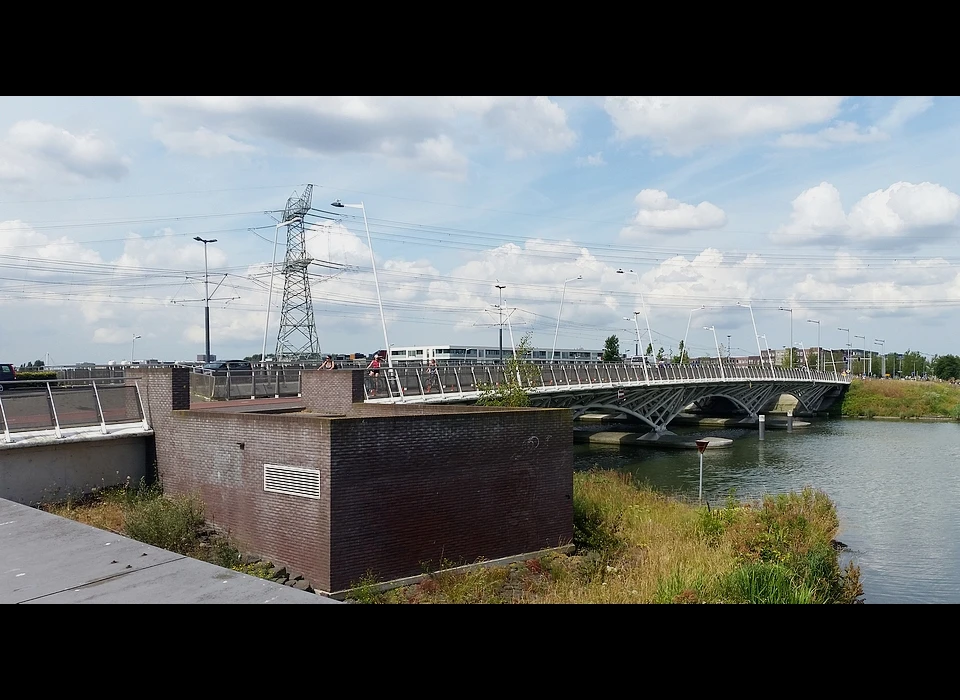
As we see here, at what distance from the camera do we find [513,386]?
89.4 feet

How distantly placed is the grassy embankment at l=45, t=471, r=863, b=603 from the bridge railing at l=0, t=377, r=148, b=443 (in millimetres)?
1949

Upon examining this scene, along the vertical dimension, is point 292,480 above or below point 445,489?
above

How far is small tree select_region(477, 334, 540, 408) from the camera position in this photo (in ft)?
84.6

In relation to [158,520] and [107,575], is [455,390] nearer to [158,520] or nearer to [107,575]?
[158,520]

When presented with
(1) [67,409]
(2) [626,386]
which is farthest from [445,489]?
(2) [626,386]

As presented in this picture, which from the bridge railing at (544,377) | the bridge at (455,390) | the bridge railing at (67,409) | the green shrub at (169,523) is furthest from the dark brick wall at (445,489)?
the bridge railing at (544,377)

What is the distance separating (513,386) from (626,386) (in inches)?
702

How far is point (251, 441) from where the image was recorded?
51.6 feet

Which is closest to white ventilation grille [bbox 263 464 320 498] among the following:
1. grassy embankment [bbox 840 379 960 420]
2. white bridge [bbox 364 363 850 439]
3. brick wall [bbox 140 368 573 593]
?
brick wall [bbox 140 368 573 593]

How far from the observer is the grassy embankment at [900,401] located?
72000 millimetres
